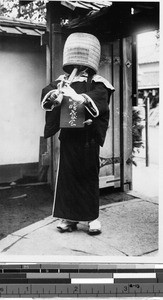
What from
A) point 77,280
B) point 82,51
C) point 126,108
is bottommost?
point 77,280

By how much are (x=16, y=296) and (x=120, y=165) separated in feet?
4.35

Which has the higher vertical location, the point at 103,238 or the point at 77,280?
the point at 103,238

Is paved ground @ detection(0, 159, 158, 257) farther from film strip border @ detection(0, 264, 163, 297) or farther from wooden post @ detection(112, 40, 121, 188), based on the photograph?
wooden post @ detection(112, 40, 121, 188)

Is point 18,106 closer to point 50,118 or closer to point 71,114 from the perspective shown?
point 50,118

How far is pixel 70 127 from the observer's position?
9.60 ft

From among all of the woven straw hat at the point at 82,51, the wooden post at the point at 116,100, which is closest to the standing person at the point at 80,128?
the woven straw hat at the point at 82,51

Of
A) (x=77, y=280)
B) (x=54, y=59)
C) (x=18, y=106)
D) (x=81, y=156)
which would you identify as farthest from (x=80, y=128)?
(x=77, y=280)

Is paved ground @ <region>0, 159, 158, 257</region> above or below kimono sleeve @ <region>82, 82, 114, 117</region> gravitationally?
below

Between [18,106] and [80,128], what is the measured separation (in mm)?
510

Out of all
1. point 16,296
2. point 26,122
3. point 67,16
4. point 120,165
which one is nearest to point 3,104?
point 26,122

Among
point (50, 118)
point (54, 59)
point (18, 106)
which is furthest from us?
point (54, 59)

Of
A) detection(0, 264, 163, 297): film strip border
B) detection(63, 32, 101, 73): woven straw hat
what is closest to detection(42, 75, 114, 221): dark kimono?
detection(63, 32, 101, 73): woven straw hat

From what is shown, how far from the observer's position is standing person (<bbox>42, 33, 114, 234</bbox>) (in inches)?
115

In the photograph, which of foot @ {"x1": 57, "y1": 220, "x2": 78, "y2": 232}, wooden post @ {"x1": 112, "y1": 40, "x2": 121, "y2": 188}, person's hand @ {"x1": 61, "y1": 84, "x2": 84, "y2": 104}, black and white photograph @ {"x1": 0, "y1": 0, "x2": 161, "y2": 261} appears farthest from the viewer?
wooden post @ {"x1": 112, "y1": 40, "x2": 121, "y2": 188}
